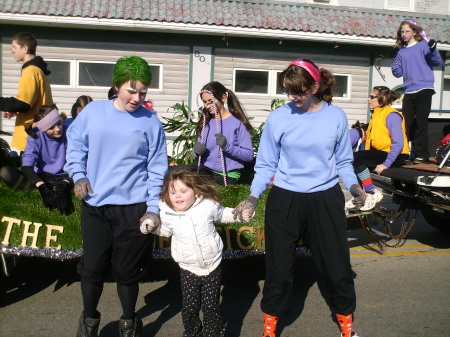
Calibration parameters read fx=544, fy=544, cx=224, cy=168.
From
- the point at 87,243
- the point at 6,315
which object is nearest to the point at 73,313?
the point at 6,315

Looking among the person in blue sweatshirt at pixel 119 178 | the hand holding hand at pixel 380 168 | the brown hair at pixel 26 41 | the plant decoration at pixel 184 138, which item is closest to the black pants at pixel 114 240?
the person in blue sweatshirt at pixel 119 178

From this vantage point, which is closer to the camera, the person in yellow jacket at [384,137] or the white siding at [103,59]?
the person in yellow jacket at [384,137]

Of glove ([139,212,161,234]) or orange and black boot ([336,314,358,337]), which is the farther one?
orange and black boot ([336,314,358,337])

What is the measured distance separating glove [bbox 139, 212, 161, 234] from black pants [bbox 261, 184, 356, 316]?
2.49 feet

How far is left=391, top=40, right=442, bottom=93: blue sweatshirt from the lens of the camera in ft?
22.4

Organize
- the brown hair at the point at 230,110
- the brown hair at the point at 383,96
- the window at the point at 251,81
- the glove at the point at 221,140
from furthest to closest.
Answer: the window at the point at 251,81 < the brown hair at the point at 383,96 < the brown hair at the point at 230,110 < the glove at the point at 221,140

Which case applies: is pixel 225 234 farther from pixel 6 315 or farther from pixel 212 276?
pixel 6 315

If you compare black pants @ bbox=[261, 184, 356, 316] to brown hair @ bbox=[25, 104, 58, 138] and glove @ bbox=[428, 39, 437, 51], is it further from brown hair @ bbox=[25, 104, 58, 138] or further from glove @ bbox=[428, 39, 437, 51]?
glove @ bbox=[428, 39, 437, 51]

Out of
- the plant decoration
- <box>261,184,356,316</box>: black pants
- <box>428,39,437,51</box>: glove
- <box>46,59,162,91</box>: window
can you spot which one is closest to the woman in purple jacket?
the plant decoration

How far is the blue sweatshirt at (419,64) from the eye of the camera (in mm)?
6832

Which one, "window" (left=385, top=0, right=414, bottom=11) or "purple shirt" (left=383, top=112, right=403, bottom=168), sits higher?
"window" (left=385, top=0, right=414, bottom=11)

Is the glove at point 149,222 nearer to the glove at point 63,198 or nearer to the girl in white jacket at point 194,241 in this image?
the girl in white jacket at point 194,241

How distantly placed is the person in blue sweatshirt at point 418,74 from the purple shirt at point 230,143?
278cm

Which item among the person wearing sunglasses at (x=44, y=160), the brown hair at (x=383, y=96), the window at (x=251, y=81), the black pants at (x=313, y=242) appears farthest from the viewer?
the window at (x=251, y=81)
